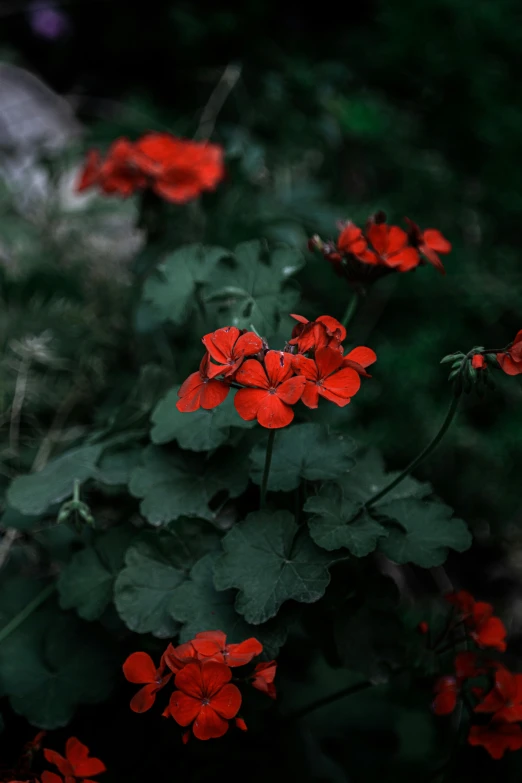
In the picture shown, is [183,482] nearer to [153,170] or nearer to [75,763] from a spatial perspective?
[75,763]

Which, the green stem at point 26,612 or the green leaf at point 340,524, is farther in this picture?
the green stem at point 26,612

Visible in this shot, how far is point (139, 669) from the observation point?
879mm

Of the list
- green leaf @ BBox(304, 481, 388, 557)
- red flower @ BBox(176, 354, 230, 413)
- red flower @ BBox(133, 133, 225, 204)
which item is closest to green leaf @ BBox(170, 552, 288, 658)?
green leaf @ BBox(304, 481, 388, 557)

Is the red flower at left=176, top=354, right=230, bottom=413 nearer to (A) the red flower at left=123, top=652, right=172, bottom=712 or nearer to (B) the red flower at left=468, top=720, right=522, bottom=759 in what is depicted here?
(A) the red flower at left=123, top=652, right=172, bottom=712

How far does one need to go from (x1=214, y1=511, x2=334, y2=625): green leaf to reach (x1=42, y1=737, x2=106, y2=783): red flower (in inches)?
10.4

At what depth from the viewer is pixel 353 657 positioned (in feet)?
3.38

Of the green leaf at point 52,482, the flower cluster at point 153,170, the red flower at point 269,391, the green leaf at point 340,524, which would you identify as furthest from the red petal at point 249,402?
the flower cluster at point 153,170

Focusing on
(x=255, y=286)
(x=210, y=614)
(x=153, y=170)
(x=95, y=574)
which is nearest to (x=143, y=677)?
(x=210, y=614)

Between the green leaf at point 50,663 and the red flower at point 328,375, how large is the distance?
22.4 inches

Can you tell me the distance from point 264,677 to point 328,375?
369 mm

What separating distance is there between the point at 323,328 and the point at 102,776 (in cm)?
76

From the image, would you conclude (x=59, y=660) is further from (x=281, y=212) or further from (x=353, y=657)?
(x=281, y=212)

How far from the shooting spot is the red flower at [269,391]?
812 millimetres

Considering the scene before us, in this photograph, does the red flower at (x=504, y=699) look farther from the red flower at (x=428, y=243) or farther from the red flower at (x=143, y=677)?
the red flower at (x=428, y=243)
